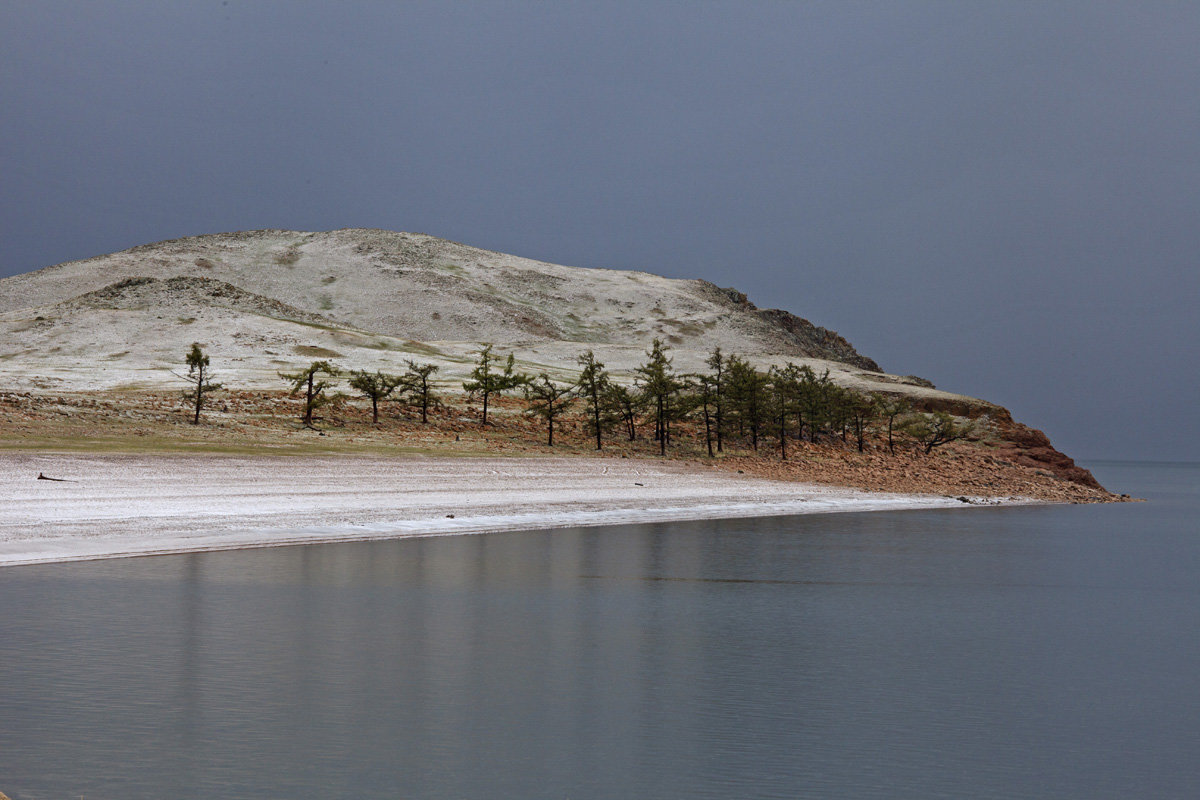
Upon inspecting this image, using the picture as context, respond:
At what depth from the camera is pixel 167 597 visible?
16125 millimetres

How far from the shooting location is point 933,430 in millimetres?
69250

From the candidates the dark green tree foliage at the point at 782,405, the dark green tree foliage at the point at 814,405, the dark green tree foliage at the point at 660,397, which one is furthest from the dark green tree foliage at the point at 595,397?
the dark green tree foliage at the point at 814,405

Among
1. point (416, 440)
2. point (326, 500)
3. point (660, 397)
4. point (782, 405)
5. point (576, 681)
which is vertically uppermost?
point (660, 397)

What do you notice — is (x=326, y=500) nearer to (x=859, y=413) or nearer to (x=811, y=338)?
(x=859, y=413)

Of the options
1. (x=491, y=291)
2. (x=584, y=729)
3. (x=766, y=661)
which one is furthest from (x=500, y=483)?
(x=491, y=291)

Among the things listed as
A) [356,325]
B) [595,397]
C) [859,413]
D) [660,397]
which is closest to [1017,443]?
[859,413]

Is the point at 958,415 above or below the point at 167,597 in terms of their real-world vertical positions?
above

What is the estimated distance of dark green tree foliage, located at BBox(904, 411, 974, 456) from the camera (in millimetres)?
67750

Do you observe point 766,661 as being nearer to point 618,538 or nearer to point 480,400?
point 618,538

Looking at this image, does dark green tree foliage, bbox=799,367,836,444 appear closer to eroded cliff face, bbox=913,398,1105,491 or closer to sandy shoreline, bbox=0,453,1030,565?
eroded cliff face, bbox=913,398,1105,491

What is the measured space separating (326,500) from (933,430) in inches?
→ 2000

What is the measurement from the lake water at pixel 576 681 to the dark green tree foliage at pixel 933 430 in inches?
1831

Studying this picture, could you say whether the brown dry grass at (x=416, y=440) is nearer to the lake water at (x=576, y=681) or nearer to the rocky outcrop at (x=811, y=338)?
the lake water at (x=576, y=681)

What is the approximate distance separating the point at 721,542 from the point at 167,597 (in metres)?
15.1
